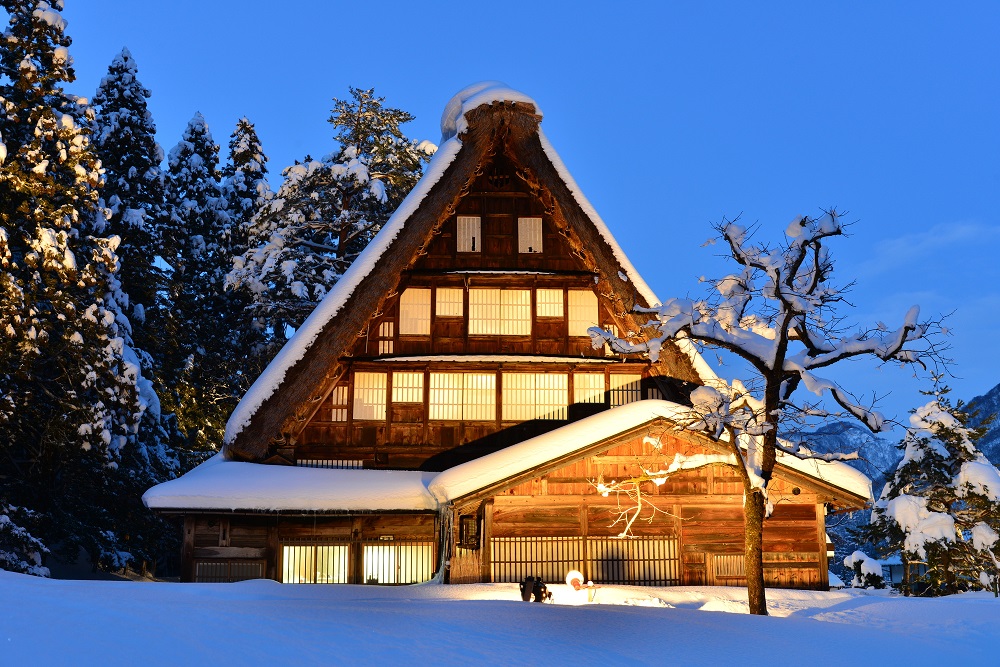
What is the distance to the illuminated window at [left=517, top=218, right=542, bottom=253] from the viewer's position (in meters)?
19.9

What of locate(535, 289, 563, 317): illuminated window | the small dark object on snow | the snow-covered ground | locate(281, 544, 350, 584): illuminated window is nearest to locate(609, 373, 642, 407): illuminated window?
locate(535, 289, 563, 317): illuminated window

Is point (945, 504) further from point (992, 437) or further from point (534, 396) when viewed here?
point (992, 437)

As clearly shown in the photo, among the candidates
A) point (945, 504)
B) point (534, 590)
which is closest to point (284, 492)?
point (534, 590)

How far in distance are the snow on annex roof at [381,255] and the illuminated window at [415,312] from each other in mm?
1355

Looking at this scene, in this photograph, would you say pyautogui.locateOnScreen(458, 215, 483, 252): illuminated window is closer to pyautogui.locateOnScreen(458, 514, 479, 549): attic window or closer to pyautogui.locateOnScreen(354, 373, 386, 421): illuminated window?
pyautogui.locateOnScreen(354, 373, 386, 421): illuminated window

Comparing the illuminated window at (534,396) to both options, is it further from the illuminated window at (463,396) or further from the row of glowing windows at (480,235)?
the row of glowing windows at (480,235)

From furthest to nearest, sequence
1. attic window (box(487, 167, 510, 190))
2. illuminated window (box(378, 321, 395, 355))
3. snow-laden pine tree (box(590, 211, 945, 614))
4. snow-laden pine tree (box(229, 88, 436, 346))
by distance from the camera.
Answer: snow-laden pine tree (box(229, 88, 436, 346)), attic window (box(487, 167, 510, 190)), illuminated window (box(378, 321, 395, 355)), snow-laden pine tree (box(590, 211, 945, 614))

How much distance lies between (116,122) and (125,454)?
11778 mm

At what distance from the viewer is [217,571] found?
689 inches

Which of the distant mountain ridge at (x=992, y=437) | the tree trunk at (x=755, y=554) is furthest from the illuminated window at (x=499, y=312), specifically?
the distant mountain ridge at (x=992, y=437)

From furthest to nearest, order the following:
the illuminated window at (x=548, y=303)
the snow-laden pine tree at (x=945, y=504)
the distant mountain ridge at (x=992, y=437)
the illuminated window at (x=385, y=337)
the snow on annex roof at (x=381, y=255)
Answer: the distant mountain ridge at (x=992, y=437) → the snow-laden pine tree at (x=945, y=504) → the illuminated window at (x=548, y=303) → the illuminated window at (x=385, y=337) → the snow on annex roof at (x=381, y=255)

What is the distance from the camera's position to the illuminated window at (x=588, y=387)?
1931cm

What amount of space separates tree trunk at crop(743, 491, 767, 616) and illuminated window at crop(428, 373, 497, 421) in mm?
7089

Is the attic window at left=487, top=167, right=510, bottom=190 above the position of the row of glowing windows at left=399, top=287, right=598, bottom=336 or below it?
above
